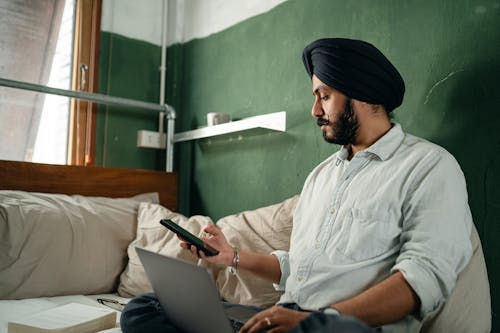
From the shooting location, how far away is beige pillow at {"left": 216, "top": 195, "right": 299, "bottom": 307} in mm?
1502

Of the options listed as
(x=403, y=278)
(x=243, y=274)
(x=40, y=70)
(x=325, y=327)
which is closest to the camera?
(x=325, y=327)

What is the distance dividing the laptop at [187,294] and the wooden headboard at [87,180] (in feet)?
3.55

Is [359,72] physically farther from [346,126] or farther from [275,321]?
[275,321]

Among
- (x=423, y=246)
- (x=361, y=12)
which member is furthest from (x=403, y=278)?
(x=361, y=12)

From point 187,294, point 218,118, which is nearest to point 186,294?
point 187,294

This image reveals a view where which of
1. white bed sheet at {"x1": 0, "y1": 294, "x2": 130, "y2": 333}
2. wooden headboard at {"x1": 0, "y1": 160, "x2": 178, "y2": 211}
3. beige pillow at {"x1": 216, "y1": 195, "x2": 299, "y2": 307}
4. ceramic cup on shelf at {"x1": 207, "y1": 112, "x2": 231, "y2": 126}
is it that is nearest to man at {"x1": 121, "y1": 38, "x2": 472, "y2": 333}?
beige pillow at {"x1": 216, "y1": 195, "x2": 299, "y2": 307}

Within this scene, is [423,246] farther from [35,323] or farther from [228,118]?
[228,118]

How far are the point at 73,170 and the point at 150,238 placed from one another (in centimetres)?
51

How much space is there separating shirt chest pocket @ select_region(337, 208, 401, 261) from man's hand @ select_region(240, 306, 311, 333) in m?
0.25

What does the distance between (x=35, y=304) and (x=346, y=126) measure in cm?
118

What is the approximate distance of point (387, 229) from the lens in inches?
41.6

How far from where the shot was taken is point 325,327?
2.27 ft

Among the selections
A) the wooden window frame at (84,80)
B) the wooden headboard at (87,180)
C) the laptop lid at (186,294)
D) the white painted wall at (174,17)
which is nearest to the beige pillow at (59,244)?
the wooden headboard at (87,180)

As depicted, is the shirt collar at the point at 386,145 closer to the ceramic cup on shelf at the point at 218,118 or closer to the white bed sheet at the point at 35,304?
the white bed sheet at the point at 35,304
